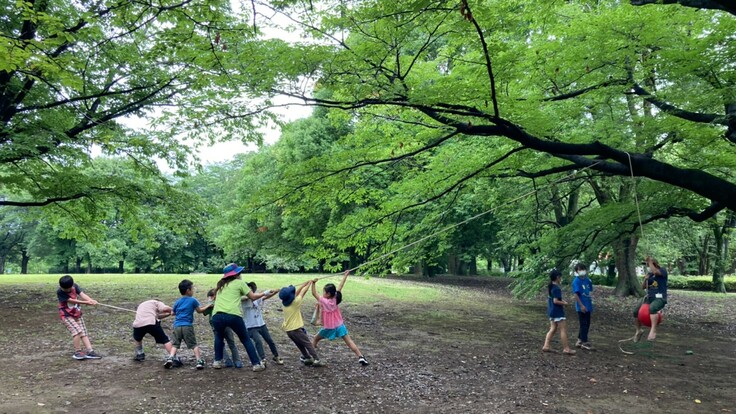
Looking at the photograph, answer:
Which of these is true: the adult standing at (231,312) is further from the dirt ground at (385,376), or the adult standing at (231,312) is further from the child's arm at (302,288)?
the child's arm at (302,288)

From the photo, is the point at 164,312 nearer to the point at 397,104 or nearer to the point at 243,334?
the point at 243,334

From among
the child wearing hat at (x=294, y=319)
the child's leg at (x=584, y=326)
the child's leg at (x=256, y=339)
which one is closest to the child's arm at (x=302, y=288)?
the child wearing hat at (x=294, y=319)

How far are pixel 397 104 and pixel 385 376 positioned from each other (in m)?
4.32

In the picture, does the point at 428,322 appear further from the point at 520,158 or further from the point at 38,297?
the point at 38,297

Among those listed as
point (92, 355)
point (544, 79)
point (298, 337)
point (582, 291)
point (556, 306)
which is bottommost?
point (92, 355)

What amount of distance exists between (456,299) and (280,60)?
15357mm

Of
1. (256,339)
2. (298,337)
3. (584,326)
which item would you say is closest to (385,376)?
(298,337)

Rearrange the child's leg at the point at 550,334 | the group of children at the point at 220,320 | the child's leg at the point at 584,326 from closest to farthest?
the group of children at the point at 220,320 → the child's leg at the point at 550,334 → the child's leg at the point at 584,326

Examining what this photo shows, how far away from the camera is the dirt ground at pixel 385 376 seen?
573cm

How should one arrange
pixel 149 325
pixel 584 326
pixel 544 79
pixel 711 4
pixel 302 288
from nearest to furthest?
pixel 711 4 → pixel 149 325 → pixel 302 288 → pixel 584 326 → pixel 544 79

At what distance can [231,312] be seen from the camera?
6898 millimetres

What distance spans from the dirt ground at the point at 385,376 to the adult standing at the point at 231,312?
0.86 feet

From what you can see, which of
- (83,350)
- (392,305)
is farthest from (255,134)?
(392,305)

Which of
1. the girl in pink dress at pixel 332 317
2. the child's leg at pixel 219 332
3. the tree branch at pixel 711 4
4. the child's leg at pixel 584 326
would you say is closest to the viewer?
the tree branch at pixel 711 4
